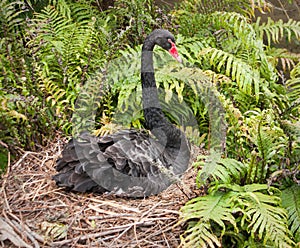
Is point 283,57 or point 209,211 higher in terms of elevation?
point 283,57

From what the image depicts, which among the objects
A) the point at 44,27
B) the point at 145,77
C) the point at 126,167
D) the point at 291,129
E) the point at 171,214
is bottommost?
the point at 171,214

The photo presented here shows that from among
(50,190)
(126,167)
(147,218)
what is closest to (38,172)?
(50,190)

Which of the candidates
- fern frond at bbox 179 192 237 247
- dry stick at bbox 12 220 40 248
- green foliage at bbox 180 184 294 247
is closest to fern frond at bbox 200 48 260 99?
green foliage at bbox 180 184 294 247

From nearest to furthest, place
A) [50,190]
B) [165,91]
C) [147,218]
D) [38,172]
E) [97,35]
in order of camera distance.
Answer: [147,218], [50,190], [38,172], [165,91], [97,35]

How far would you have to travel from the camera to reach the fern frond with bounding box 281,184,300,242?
2791 mm

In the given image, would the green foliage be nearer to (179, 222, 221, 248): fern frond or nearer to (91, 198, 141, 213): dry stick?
(179, 222, 221, 248): fern frond

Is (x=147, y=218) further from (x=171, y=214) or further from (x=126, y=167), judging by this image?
(x=126, y=167)

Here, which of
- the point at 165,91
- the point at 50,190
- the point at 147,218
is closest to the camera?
the point at 147,218

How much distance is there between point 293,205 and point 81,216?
1.28m

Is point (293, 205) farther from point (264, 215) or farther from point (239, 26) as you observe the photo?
point (239, 26)

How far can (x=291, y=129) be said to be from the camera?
114 inches

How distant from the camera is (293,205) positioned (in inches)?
113

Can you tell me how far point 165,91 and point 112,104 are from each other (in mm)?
493

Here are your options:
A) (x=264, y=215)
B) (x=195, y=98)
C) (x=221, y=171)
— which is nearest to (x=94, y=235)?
(x=221, y=171)
